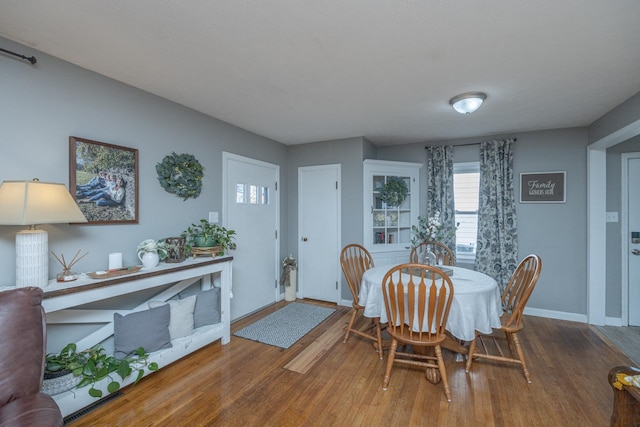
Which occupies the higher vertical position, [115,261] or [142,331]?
[115,261]

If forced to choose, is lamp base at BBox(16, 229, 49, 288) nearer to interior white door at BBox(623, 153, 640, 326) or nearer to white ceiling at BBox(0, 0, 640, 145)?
white ceiling at BBox(0, 0, 640, 145)

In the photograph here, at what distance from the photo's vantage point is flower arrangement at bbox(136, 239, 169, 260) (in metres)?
2.30

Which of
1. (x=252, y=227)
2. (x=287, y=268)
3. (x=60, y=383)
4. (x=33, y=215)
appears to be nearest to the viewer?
(x=33, y=215)

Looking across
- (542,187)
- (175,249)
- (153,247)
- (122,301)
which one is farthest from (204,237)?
(542,187)

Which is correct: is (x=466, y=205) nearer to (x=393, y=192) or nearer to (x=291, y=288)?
(x=393, y=192)

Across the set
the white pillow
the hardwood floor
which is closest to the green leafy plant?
the hardwood floor

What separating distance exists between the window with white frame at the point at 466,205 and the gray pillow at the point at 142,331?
12.1 ft

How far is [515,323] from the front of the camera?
91.4 inches

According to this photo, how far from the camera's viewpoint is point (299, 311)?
3.77 metres

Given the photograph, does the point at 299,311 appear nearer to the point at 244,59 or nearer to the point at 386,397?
the point at 386,397

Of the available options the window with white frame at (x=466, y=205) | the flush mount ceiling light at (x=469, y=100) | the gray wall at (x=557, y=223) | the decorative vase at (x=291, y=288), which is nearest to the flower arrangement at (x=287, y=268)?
the decorative vase at (x=291, y=288)

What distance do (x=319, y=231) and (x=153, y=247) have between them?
233 cm

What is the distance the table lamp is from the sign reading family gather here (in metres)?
4.62

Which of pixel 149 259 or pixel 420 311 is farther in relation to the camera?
pixel 149 259
